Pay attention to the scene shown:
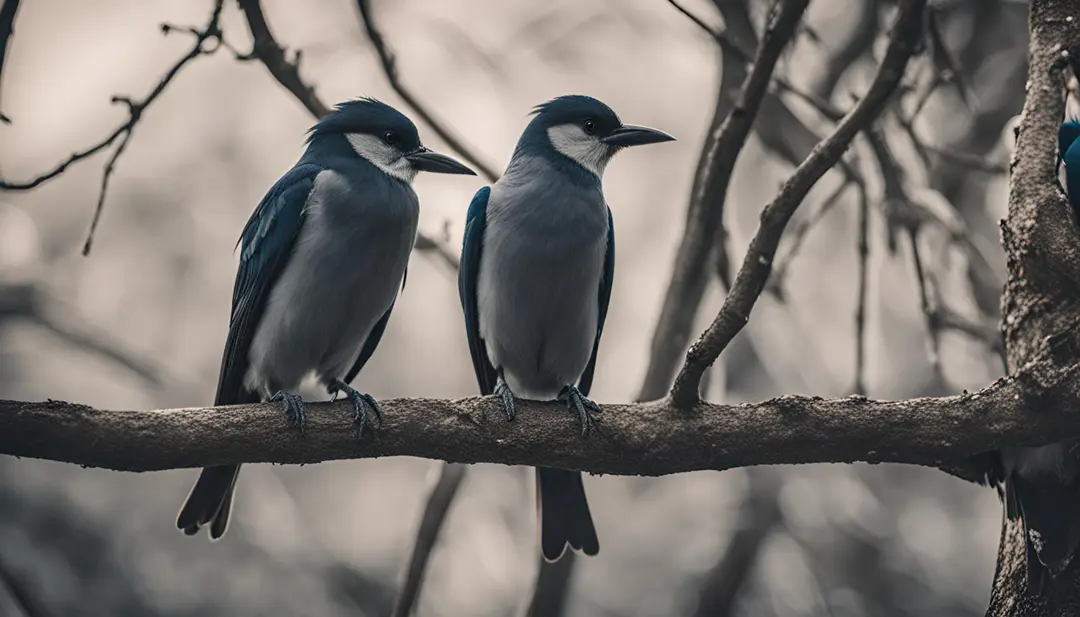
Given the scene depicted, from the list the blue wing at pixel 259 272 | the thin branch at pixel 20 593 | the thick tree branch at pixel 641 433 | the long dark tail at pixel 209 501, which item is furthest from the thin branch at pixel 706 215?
the thin branch at pixel 20 593

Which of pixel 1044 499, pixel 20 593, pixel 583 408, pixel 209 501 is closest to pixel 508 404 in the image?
pixel 583 408

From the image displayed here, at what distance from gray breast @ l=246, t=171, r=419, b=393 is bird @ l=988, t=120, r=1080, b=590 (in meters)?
2.22

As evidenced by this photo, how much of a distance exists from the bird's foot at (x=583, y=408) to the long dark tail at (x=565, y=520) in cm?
55

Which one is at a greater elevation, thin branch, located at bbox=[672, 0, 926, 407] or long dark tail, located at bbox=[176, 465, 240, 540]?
thin branch, located at bbox=[672, 0, 926, 407]

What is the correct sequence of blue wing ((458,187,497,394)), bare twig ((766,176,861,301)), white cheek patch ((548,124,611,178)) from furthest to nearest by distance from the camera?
bare twig ((766,176,861,301)) → white cheek patch ((548,124,611,178)) → blue wing ((458,187,497,394))

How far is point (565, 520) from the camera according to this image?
434 cm

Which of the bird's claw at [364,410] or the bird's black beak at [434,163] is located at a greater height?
the bird's black beak at [434,163]

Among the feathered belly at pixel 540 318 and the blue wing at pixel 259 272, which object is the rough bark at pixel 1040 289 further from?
the blue wing at pixel 259 272

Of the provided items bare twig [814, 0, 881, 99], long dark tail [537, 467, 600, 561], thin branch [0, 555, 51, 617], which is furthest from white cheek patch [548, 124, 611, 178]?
thin branch [0, 555, 51, 617]

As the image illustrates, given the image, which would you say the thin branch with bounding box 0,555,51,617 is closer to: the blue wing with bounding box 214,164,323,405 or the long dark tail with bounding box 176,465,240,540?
the long dark tail with bounding box 176,465,240,540

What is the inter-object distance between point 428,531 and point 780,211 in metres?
2.30

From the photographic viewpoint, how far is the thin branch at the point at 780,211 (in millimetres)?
3414

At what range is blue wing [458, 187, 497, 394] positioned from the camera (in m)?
4.70

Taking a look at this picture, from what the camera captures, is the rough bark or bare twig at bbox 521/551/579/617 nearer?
the rough bark
